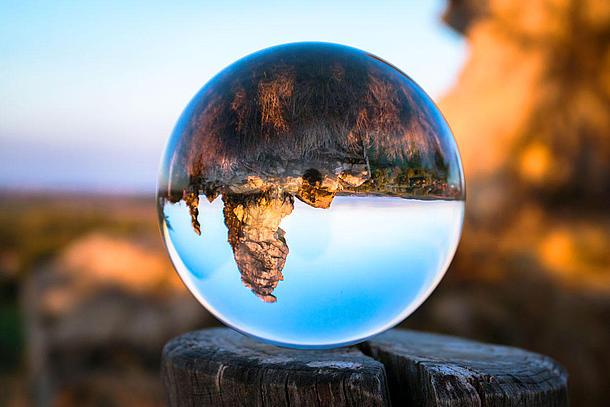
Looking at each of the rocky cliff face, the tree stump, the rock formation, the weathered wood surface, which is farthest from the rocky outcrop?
the rocky cliff face

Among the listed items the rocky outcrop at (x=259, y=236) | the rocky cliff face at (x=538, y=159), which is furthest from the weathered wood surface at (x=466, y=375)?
the rocky cliff face at (x=538, y=159)

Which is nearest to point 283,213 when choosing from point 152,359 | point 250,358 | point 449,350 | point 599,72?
point 250,358

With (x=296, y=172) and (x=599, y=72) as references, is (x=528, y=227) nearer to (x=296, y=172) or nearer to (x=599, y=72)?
(x=599, y=72)

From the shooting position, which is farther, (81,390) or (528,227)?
(528,227)

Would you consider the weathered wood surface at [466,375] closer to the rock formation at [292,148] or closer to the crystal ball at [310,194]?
the crystal ball at [310,194]

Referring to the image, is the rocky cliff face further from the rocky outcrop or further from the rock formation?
the rocky outcrop

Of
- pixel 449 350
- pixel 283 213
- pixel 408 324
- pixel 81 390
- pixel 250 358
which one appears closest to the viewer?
pixel 283 213

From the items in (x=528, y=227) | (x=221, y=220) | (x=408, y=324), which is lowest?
(x=408, y=324)

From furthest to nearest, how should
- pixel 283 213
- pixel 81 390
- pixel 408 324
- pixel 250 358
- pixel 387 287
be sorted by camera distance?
1. pixel 408 324
2. pixel 81 390
3. pixel 250 358
4. pixel 387 287
5. pixel 283 213
